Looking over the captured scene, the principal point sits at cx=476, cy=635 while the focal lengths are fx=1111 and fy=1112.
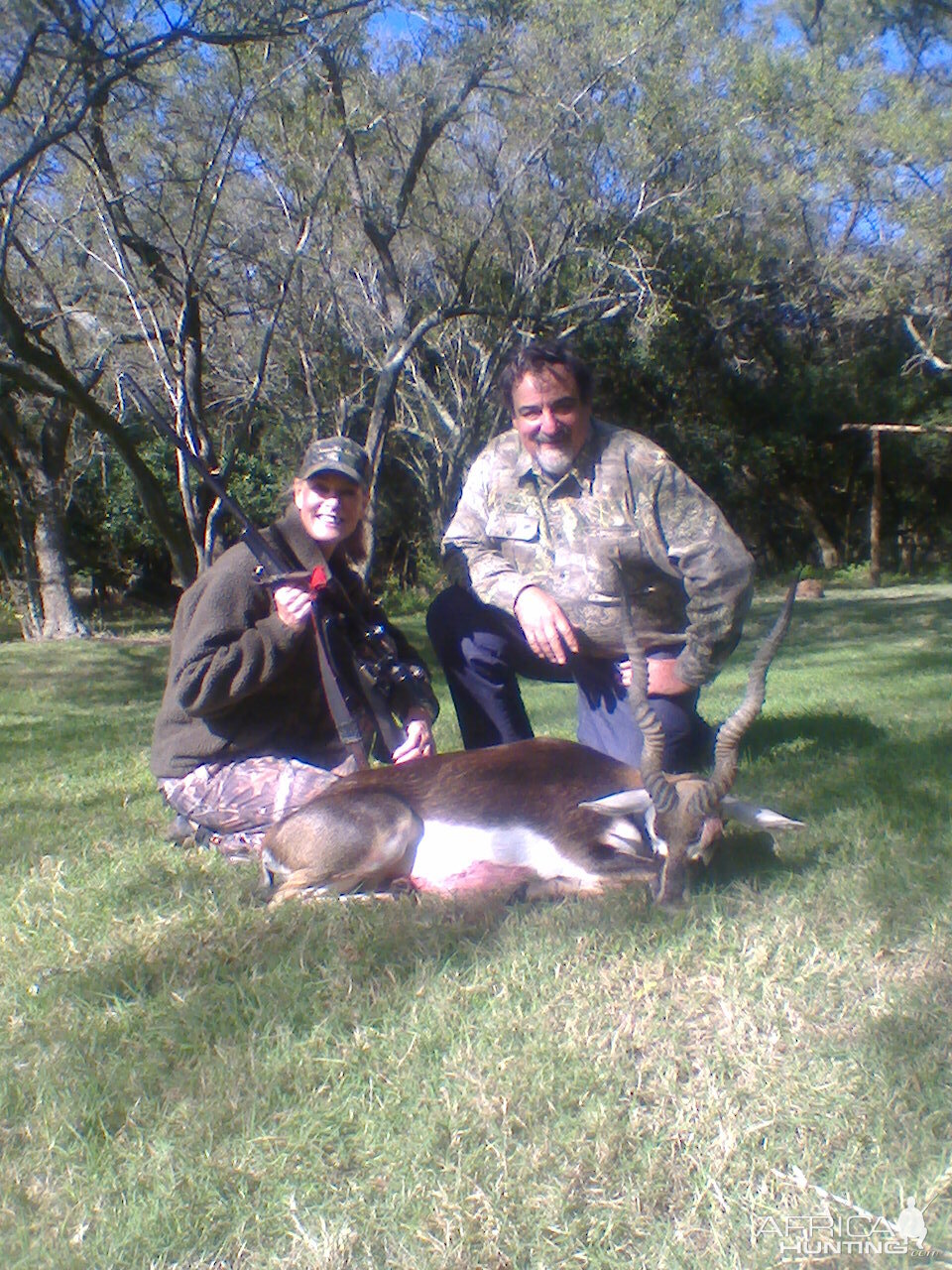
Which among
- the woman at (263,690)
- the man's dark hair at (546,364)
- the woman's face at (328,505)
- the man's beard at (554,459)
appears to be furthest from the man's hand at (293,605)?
the man's dark hair at (546,364)

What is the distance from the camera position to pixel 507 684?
528 centimetres

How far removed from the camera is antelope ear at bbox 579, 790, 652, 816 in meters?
3.85

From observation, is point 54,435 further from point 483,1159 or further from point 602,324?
point 483,1159

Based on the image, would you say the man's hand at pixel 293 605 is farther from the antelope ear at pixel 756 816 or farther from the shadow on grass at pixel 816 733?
the shadow on grass at pixel 816 733

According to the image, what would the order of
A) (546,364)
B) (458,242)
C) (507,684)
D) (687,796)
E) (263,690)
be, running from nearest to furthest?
(687,796) → (263,690) → (546,364) → (507,684) → (458,242)

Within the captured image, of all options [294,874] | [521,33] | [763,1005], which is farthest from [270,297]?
[763,1005]

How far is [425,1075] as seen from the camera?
2.78m

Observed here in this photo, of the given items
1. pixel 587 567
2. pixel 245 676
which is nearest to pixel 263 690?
pixel 245 676

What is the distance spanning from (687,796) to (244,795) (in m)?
1.79

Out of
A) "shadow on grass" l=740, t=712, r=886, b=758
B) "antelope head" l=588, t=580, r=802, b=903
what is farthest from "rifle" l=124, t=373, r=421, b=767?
"shadow on grass" l=740, t=712, r=886, b=758

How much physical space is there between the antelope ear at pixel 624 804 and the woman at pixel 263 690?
103 cm

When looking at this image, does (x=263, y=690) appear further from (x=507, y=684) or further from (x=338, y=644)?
(x=507, y=684)

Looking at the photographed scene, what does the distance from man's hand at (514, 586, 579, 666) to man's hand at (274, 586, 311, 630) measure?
928 mm

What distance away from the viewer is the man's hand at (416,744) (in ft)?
15.4
